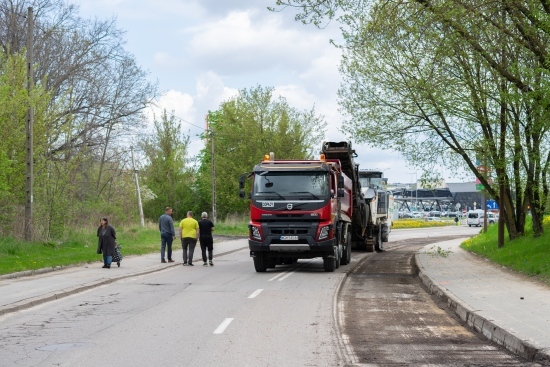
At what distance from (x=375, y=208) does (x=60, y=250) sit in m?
15.3

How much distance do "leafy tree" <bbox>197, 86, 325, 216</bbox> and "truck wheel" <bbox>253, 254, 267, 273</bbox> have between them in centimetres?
3896

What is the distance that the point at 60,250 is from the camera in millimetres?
30484

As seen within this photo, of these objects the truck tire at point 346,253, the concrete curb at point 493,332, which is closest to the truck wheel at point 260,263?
the truck tire at point 346,253

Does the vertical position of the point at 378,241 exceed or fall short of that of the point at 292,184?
it falls short

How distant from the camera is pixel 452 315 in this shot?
14.1 metres

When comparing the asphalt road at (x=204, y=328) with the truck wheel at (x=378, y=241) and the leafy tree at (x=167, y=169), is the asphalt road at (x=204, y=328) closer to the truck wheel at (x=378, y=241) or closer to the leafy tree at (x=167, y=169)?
the truck wheel at (x=378, y=241)

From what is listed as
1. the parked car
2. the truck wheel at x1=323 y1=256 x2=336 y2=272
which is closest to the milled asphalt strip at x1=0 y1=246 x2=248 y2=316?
the truck wheel at x1=323 y1=256 x2=336 y2=272

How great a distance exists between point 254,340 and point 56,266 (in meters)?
15.2

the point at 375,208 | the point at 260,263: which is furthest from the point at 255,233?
the point at 375,208

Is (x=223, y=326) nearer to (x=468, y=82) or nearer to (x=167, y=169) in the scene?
(x=468, y=82)

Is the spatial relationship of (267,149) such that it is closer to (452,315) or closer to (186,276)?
(186,276)

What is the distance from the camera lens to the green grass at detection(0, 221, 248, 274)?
80.2 ft

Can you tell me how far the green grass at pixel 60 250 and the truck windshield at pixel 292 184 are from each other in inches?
264

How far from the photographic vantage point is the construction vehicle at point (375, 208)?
1452 inches
